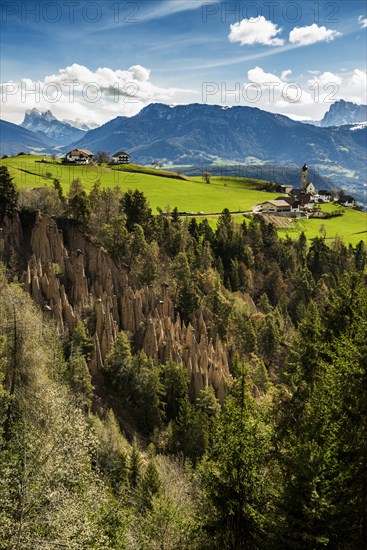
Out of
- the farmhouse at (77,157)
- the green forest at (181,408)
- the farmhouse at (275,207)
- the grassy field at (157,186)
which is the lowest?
→ the green forest at (181,408)

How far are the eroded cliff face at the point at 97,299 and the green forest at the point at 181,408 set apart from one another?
0.65 m

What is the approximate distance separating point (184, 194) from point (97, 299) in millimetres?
87836

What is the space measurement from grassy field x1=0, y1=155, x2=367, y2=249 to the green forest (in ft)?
112

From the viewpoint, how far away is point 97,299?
59.4 meters

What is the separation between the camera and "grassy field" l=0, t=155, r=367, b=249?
124881 millimetres

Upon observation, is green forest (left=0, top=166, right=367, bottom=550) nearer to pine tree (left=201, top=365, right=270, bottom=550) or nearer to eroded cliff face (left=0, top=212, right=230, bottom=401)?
pine tree (left=201, top=365, right=270, bottom=550)

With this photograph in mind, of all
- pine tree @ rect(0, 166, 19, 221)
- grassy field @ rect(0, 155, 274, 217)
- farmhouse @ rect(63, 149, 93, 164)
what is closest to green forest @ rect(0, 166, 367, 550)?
pine tree @ rect(0, 166, 19, 221)

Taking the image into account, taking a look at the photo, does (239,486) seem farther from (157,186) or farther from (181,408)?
(157,186)

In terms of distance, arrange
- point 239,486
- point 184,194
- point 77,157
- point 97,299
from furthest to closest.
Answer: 1. point 77,157
2. point 184,194
3. point 97,299
4. point 239,486

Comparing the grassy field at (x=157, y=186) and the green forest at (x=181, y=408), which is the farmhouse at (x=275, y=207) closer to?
the grassy field at (x=157, y=186)

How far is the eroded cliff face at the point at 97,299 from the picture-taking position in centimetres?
5506

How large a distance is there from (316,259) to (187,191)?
188 ft

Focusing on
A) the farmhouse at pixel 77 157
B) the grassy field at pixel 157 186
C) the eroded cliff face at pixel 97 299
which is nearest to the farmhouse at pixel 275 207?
the grassy field at pixel 157 186

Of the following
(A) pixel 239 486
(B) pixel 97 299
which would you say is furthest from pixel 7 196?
(A) pixel 239 486
